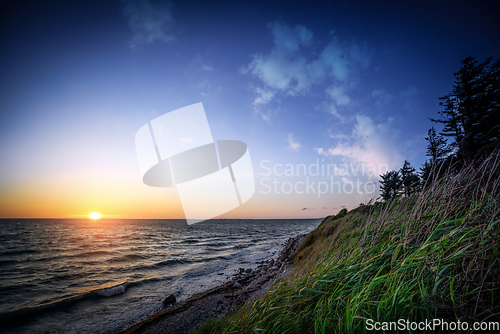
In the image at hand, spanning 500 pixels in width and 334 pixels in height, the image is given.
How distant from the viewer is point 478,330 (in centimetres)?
167

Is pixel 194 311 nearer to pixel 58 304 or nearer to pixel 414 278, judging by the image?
pixel 58 304

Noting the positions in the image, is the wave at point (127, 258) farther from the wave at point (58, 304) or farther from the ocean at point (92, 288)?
the wave at point (58, 304)

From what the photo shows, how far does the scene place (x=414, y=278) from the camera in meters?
2.38

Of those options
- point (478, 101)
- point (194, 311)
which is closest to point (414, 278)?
point (194, 311)

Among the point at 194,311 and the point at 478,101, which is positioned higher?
the point at 478,101

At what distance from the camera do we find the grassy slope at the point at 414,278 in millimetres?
1981

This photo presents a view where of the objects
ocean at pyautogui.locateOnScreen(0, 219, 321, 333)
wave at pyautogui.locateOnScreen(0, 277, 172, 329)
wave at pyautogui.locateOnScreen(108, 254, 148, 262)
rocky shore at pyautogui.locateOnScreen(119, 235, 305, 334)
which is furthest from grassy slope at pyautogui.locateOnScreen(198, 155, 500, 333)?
wave at pyautogui.locateOnScreen(108, 254, 148, 262)

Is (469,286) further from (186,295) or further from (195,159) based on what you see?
(195,159)

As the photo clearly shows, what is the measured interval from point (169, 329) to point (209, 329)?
2.59 metres

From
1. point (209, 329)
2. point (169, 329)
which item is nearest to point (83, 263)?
point (169, 329)

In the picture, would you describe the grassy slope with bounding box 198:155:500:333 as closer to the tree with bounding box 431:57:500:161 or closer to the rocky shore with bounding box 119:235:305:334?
the rocky shore with bounding box 119:235:305:334

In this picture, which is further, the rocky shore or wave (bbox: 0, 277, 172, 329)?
wave (bbox: 0, 277, 172, 329)

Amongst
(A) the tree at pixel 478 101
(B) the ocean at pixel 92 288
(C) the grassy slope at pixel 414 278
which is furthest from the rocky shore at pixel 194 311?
(A) the tree at pixel 478 101

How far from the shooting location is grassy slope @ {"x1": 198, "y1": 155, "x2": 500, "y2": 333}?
1.98m
